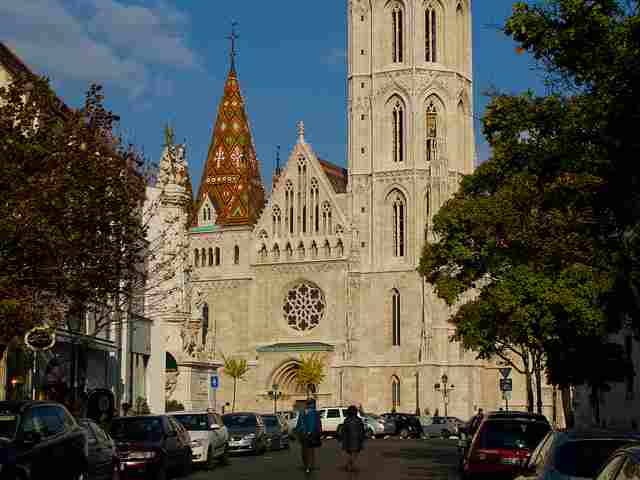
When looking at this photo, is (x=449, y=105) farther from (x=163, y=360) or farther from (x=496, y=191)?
(x=496, y=191)

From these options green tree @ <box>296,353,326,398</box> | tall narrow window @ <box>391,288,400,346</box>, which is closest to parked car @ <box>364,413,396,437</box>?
tall narrow window @ <box>391,288,400,346</box>

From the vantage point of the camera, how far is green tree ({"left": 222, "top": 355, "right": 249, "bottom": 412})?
7544 cm

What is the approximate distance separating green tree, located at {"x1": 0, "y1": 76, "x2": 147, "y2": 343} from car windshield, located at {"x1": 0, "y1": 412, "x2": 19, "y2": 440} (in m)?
4.28

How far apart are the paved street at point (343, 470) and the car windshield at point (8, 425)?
968 cm

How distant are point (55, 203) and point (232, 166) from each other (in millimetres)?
65341

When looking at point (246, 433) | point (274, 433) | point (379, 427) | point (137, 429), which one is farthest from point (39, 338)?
point (379, 427)

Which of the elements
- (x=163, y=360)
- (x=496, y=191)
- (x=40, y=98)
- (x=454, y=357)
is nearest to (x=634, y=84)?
(x=40, y=98)

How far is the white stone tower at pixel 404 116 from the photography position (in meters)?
73.4

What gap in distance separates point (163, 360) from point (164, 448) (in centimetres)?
2437

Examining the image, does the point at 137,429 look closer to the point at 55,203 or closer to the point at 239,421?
the point at 55,203

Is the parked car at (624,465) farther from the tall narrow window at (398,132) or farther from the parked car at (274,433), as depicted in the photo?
the tall narrow window at (398,132)

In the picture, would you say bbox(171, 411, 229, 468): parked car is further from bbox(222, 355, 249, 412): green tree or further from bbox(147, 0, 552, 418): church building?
bbox(222, 355, 249, 412): green tree

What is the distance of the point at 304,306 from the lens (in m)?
76.4

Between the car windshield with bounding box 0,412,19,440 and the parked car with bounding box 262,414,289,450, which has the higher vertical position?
the car windshield with bounding box 0,412,19,440
